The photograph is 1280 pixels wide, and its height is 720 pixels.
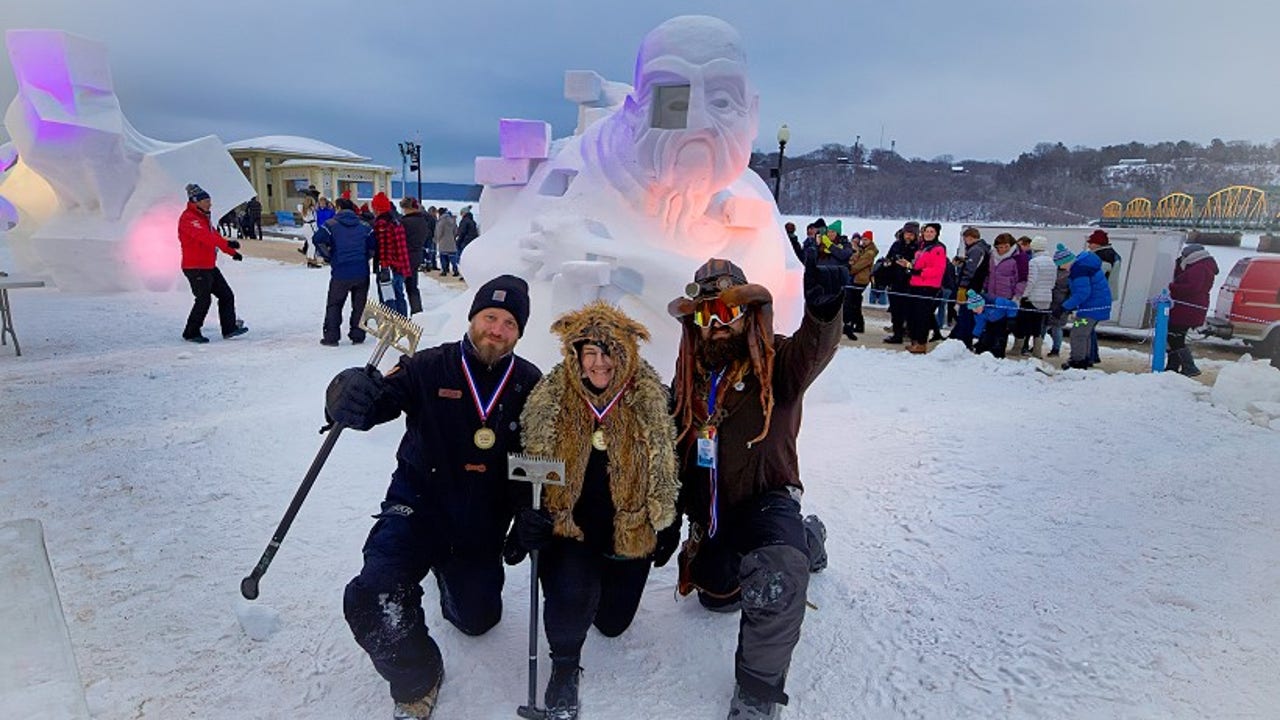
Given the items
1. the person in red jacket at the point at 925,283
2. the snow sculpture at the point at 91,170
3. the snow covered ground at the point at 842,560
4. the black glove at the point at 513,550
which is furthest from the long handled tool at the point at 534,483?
the snow sculpture at the point at 91,170

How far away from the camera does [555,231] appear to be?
4574 millimetres

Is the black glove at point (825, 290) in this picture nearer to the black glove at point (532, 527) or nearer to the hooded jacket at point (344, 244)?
the black glove at point (532, 527)

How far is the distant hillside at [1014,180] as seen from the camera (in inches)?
819

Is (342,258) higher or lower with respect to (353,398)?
higher

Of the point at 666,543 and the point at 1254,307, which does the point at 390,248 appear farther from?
the point at 1254,307

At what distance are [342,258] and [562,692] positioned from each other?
6414 mm

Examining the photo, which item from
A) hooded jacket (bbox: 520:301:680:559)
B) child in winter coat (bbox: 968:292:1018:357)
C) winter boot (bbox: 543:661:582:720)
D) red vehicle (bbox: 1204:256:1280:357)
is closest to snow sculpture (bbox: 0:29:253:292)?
hooded jacket (bbox: 520:301:680:559)

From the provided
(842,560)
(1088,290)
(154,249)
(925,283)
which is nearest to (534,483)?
(842,560)

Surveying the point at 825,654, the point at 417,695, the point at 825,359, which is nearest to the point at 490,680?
the point at 417,695

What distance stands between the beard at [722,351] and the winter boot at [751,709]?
113 centimetres

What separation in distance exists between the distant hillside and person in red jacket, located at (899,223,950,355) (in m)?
6.42

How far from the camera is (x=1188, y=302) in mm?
7613

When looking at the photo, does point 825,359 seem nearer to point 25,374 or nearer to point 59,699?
point 59,699

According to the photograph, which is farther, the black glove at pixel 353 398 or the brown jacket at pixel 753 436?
the brown jacket at pixel 753 436
